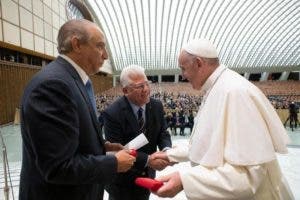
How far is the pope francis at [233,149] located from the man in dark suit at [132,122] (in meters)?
1.17

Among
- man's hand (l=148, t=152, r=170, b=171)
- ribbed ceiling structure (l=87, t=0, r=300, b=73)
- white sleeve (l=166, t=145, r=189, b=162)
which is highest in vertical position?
ribbed ceiling structure (l=87, t=0, r=300, b=73)

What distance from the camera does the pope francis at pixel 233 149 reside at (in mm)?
1800

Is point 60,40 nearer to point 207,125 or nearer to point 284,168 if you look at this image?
point 207,125

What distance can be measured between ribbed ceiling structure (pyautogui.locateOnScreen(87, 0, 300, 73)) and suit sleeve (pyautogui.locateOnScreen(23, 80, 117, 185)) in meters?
34.1

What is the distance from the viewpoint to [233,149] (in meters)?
1.86

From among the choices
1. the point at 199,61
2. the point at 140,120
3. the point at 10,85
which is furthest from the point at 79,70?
the point at 10,85

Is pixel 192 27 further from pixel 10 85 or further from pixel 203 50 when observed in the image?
pixel 203 50

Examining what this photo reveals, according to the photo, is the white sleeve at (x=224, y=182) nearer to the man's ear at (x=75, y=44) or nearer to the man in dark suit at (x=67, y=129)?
the man in dark suit at (x=67, y=129)

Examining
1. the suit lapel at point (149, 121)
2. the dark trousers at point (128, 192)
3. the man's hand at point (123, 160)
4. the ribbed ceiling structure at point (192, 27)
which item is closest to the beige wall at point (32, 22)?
the suit lapel at point (149, 121)

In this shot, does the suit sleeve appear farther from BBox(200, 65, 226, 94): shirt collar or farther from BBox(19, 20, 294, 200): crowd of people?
BBox(200, 65, 226, 94): shirt collar

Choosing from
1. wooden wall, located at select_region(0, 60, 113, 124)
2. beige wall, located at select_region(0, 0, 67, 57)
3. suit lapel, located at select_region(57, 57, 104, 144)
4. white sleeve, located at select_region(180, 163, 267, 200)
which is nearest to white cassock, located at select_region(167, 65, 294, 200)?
white sleeve, located at select_region(180, 163, 267, 200)

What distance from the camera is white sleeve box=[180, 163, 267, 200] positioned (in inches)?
69.5

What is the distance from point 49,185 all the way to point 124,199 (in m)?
1.44

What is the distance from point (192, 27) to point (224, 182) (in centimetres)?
4177
